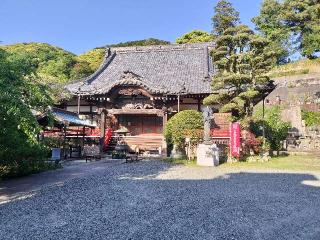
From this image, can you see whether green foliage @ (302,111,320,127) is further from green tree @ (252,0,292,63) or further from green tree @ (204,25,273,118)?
green tree @ (204,25,273,118)

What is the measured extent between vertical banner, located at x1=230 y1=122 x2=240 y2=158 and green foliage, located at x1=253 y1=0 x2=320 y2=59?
19.1 meters

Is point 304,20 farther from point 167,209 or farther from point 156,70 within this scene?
point 167,209

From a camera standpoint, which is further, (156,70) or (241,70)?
(156,70)

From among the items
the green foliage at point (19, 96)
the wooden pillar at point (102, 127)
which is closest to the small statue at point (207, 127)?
the wooden pillar at point (102, 127)

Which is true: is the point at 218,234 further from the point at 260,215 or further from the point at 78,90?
the point at 78,90

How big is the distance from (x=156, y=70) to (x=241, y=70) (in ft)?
28.3

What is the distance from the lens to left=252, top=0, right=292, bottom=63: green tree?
3625 cm

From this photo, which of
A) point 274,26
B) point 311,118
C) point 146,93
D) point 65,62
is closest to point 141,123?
point 146,93

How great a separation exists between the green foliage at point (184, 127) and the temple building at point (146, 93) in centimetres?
185

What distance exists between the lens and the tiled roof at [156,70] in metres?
19.9

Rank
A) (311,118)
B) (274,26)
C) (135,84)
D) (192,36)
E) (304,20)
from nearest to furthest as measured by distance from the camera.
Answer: (135,84) → (311,118) → (304,20) → (274,26) → (192,36)

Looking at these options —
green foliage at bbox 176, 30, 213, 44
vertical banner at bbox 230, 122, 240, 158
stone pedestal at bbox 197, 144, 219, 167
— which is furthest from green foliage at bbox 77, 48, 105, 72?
stone pedestal at bbox 197, 144, 219, 167

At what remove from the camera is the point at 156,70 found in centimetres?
2498

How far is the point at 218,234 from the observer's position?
4.92 metres
